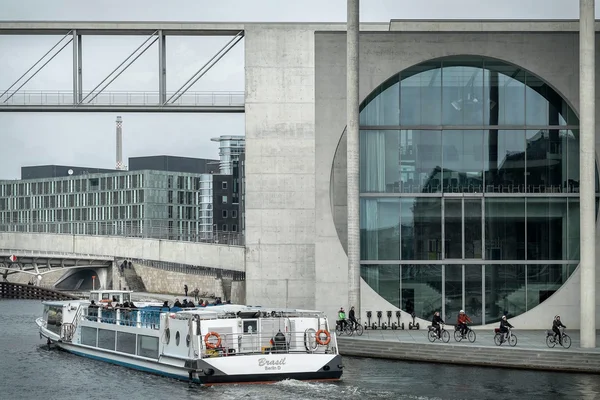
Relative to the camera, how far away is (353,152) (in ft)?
174

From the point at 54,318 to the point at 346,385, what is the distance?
23.5 meters

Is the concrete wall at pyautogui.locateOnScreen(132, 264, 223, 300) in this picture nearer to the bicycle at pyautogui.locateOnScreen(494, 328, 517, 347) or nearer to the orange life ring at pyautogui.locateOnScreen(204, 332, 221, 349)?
the bicycle at pyautogui.locateOnScreen(494, 328, 517, 347)

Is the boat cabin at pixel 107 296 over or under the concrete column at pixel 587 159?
under

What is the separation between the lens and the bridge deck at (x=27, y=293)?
4734 inches

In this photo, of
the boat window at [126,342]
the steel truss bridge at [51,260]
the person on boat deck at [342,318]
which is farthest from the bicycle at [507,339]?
the steel truss bridge at [51,260]

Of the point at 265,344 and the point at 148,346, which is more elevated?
the point at 265,344

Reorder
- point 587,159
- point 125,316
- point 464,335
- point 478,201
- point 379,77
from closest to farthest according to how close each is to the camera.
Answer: point 587,159, point 464,335, point 125,316, point 478,201, point 379,77

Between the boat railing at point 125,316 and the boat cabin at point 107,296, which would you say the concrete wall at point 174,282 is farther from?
the boat railing at point 125,316

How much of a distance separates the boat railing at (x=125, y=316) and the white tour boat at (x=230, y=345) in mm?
50

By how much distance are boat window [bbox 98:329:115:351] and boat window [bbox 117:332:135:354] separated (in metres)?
0.76

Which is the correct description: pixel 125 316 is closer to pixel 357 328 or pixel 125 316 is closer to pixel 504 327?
pixel 357 328

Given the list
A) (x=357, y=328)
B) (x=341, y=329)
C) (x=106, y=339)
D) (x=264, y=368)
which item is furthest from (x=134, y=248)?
(x=264, y=368)

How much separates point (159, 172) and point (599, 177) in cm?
13383

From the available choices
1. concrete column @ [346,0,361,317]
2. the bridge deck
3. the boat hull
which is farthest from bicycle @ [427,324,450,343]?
the bridge deck
